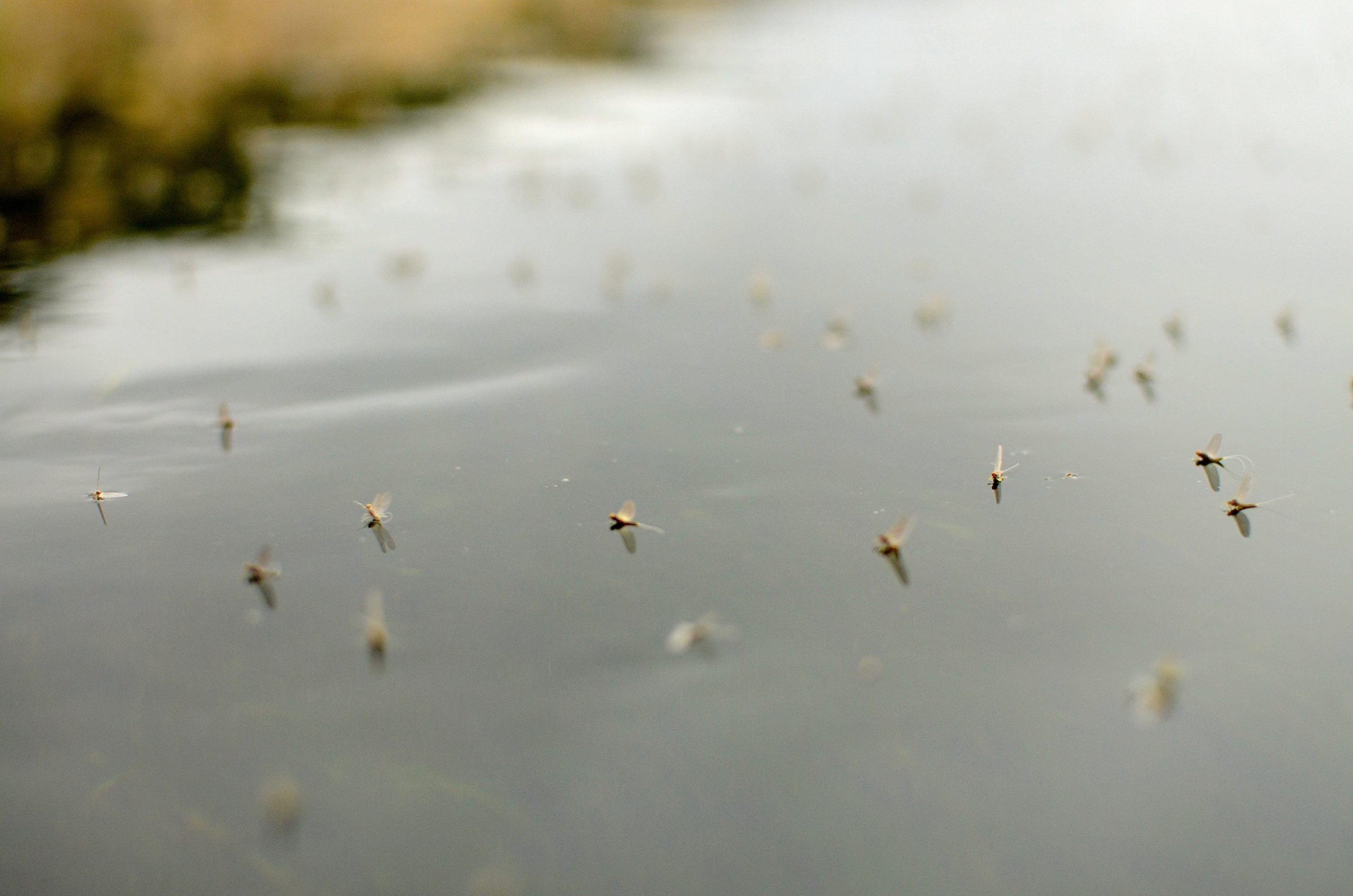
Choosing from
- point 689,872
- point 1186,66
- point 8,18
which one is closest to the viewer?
point 689,872

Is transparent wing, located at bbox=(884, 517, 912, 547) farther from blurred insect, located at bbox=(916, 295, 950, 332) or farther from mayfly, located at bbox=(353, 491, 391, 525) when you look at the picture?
blurred insect, located at bbox=(916, 295, 950, 332)

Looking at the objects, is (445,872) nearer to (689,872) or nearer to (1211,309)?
(689,872)

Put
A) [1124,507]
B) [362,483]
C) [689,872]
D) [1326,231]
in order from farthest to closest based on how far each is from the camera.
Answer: [1326,231] → [362,483] → [1124,507] → [689,872]

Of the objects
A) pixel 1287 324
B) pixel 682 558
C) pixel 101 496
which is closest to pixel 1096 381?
pixel 1287 324

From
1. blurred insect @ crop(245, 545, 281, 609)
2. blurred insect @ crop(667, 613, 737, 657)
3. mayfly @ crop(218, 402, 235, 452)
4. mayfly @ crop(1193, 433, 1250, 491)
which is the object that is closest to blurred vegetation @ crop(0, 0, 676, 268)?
mayfly @ crop(218, 402, 235, 452)

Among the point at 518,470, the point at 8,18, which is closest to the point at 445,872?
the point at 518,470

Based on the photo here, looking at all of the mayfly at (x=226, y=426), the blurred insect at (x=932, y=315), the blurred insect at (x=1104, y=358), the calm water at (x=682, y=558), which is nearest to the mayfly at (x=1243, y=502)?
the calm water at (x=682, y=558)

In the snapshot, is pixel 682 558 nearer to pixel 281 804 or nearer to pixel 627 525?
pixel 627 525
